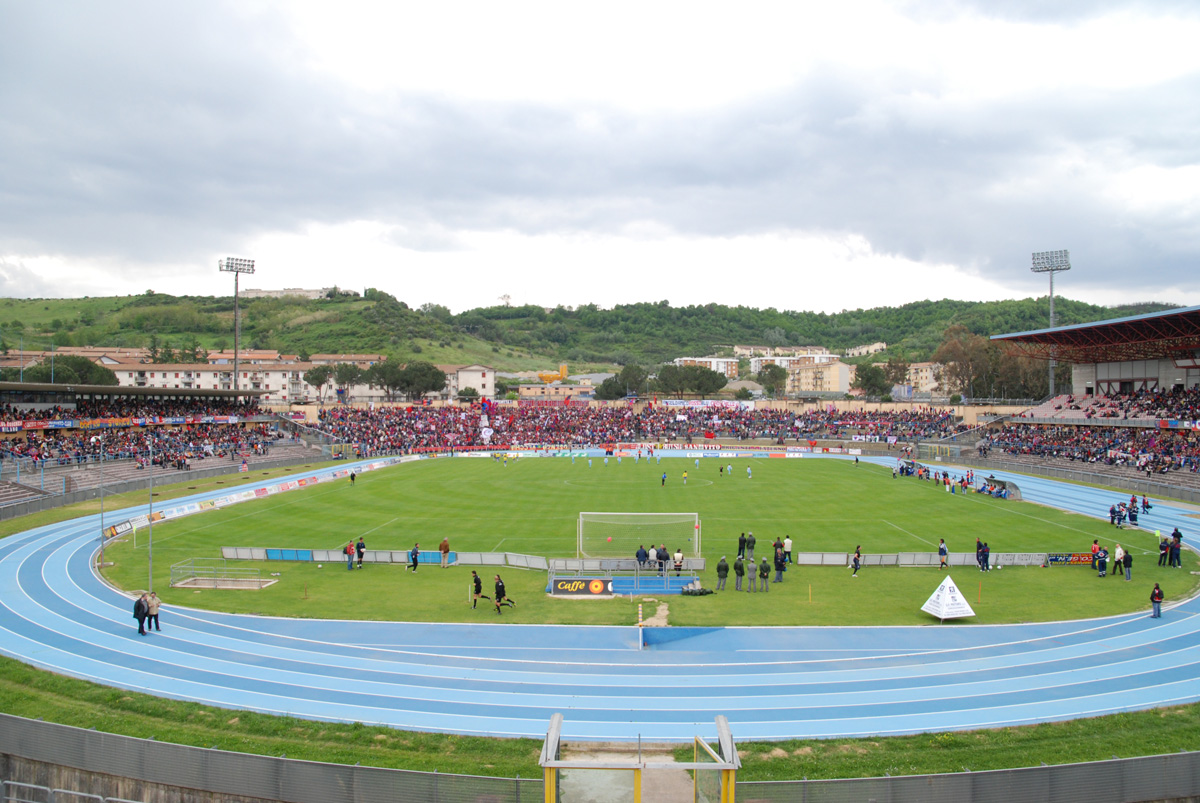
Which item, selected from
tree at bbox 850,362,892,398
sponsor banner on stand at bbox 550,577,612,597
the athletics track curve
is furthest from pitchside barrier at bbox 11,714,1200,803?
tree at bbox 850,362,892,398

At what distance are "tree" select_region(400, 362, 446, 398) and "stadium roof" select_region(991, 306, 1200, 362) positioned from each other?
78336 millimetres

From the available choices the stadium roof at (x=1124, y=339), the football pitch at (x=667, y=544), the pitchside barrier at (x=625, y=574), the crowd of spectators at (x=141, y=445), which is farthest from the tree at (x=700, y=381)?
the pitchside barrier at (x=625, y=574)

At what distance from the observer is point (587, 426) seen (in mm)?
79812

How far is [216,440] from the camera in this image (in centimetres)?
5875

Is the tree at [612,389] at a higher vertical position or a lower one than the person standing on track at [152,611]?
higher

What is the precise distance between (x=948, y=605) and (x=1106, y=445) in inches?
1783

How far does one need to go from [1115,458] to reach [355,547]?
172ft

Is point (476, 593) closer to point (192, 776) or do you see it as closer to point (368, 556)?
point (368, 556)

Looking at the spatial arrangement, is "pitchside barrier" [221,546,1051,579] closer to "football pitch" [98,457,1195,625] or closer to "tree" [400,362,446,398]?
"football pitch" [98,457,1195,625]

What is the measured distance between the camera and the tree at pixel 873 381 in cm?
12019

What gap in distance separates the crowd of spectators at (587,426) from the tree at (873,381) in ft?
124

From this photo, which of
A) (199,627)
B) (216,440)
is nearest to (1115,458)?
(199,627)

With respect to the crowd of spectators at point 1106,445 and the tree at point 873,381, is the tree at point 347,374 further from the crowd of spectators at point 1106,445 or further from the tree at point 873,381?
the crowd of spectators at point 1106,445

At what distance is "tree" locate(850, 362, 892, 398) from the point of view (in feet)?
394
